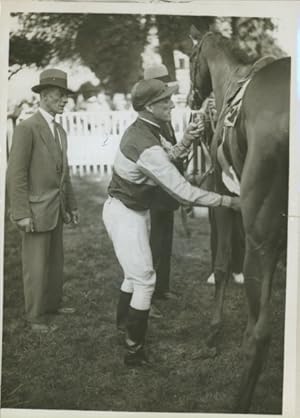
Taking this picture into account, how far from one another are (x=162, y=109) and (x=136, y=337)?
0.99m

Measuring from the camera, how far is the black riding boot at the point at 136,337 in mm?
2582

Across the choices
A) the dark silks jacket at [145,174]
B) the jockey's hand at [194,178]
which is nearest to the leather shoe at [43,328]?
the dark silks jacket at [145,174]

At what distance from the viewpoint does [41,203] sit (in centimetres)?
263

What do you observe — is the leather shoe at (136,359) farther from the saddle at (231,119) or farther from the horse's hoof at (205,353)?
the saddle at (231,119)

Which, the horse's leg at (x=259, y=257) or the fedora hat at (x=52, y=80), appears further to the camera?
the fedora hat at (x=52, y=80)

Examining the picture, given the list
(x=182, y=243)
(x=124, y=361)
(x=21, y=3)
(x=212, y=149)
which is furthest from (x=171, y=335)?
(x=21, y=3)

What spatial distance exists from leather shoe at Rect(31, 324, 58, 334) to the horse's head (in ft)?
3.72

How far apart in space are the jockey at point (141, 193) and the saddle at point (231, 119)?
79 mm

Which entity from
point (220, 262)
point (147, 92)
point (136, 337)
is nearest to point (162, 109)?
point (147, 92)

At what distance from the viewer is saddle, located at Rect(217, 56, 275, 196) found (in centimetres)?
258

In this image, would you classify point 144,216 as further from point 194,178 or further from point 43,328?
point 43,328

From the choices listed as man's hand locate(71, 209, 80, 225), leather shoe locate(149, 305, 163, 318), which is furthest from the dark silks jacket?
leather shoe locate(149, 305, 163, 318)

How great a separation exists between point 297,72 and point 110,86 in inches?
32.1

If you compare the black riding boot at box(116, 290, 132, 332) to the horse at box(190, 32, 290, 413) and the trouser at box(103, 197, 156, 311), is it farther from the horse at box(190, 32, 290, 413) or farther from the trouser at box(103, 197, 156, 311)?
the horse at box(190, 32, 290, 413)
